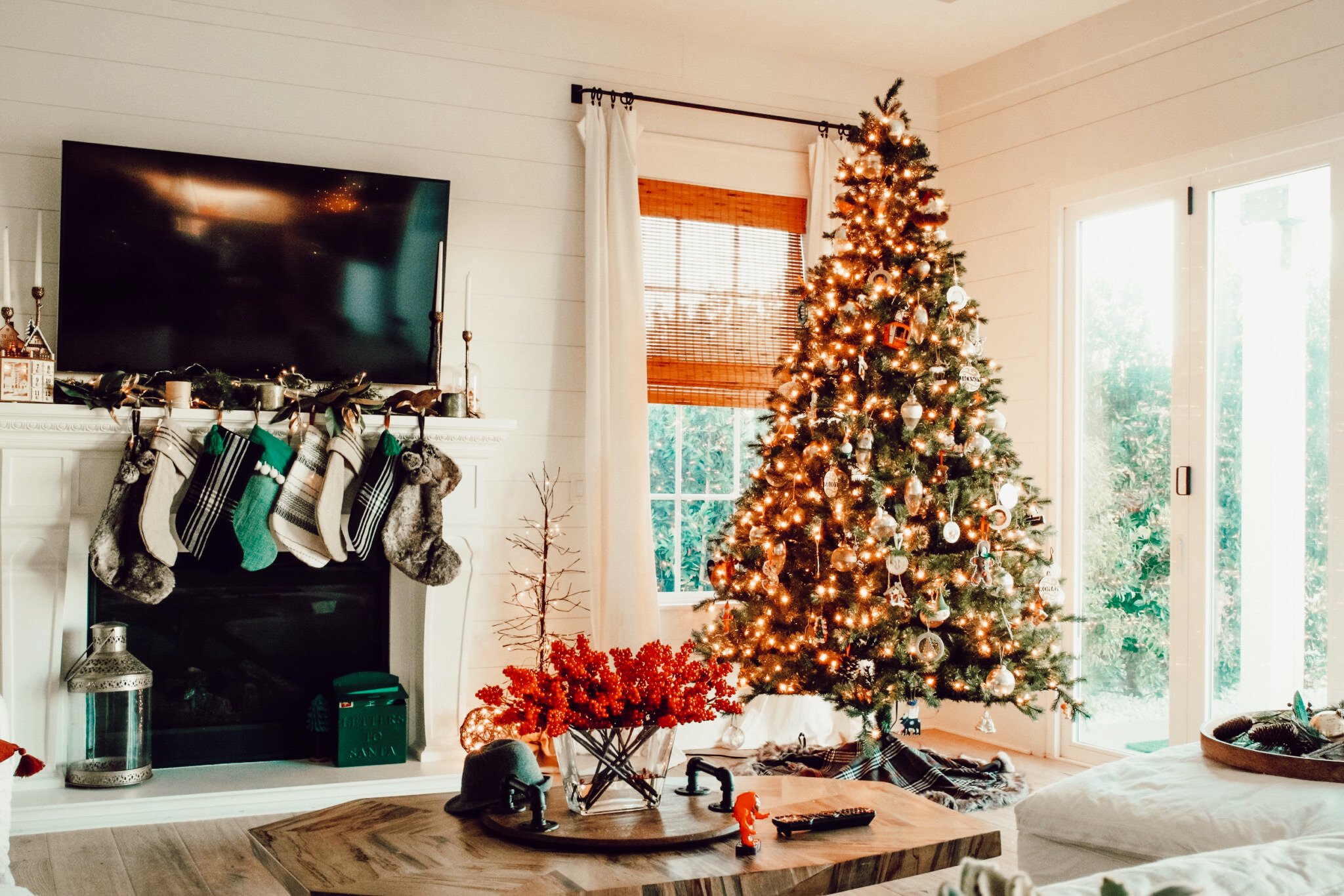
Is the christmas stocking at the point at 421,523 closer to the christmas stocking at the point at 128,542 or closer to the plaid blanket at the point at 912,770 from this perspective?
the christmas stocking at the point at 128,542

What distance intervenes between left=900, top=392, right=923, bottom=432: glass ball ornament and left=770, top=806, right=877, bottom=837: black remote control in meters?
1.93

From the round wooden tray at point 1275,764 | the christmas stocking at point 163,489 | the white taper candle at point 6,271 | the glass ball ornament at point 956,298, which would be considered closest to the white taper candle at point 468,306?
the christmas stocking at point 163,489

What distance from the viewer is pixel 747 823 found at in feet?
6.25

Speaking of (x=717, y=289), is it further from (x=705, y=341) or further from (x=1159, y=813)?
(x=1159, y=813)

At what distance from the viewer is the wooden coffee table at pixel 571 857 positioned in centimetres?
174

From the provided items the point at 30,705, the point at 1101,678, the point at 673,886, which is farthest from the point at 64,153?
the point at 1101,678

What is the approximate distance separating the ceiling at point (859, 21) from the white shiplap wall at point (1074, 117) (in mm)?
134

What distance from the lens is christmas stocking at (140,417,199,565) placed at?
352cm

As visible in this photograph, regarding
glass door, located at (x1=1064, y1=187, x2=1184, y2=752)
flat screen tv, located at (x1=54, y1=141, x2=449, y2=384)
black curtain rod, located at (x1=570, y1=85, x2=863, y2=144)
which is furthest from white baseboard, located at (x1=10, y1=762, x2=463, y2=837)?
black curtain rod, located at (x1=570, y1=85, x2=863, y2=144)

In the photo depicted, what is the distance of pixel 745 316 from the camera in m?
4.84

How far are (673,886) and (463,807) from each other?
555mm

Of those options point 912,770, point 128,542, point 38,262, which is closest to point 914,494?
point 912,770

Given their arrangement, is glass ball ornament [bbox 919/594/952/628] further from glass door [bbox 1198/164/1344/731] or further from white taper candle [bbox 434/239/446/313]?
white taper candle [bbox 434/239/446/313]

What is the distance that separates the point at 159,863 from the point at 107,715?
0.69m
